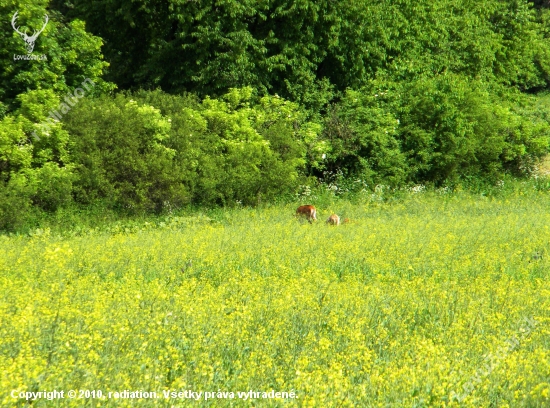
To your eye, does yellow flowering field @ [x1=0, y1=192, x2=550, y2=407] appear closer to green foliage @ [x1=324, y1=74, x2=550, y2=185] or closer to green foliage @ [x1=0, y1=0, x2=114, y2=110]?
green foliage @ [x1=0, y1=0, x2=114, y2=110]

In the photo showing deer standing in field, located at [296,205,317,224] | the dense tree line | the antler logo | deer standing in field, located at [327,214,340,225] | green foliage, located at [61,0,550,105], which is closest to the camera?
deer standing in field, located at [327,214,340,225]

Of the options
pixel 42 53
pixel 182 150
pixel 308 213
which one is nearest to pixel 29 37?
pixel 42 53

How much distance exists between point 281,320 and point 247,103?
12722mm

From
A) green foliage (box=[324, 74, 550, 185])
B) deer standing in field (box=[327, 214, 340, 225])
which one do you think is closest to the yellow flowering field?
deer standing in field (box=[327, 214, 340, 225])

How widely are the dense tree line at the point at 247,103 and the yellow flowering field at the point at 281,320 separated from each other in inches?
165

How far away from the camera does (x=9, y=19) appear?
16656 millimetres

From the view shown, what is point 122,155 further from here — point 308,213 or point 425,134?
point 425,134

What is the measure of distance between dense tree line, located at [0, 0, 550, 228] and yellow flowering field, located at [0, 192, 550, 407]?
4184 millimetres

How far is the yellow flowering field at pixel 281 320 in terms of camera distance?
5418 millimetres

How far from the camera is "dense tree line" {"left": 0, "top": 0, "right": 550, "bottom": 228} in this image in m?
15.8

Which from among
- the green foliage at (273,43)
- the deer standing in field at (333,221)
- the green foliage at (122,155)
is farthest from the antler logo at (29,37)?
the deer standing in field at (333,221)

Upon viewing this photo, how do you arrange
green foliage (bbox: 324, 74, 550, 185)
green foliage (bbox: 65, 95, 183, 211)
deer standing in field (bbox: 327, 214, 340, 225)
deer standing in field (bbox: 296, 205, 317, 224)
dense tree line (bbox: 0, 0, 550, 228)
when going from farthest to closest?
1. green foliage (bbox: 324, 74, 550, 185)
2. dense tree line (bbox: 0, 0, 550, 228)
3. green foliage (bbox: 65, 95, 183, 211)
4. deer standing in field (bbox: 296, 205, 317, 224)
5. deer standing in field (bbox: 327, 214, 340, 225)

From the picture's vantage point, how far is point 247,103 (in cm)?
1919

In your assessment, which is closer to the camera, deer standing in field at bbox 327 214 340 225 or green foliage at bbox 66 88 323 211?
deer standing in field at bbox 327 214 340 225
